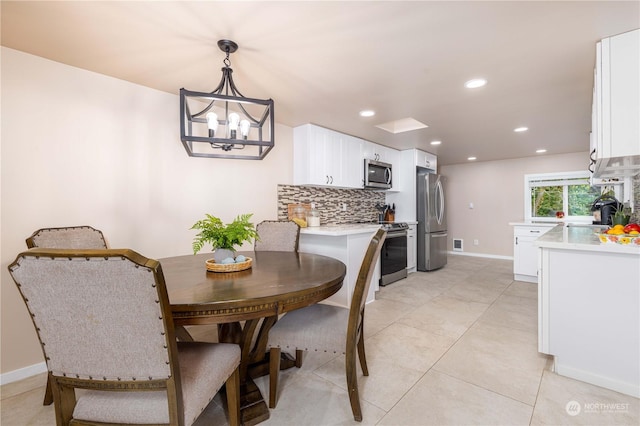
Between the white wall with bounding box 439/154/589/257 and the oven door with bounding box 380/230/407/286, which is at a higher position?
the white wall with bounding box 439/154/589/257

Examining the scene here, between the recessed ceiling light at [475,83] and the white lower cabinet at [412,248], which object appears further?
the white lower cabinet at [412,248]

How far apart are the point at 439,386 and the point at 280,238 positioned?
1.56 meters

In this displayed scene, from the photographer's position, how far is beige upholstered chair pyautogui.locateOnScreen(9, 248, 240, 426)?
0.77m

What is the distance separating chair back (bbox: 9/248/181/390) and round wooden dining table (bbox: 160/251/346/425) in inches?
7.6

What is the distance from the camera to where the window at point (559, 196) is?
5.18 meters

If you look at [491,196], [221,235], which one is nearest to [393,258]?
[221,235]

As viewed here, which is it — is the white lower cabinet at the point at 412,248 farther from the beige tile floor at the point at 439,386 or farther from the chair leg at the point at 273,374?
the chair leg at the point at 273,374

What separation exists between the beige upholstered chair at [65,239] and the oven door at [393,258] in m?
3.11

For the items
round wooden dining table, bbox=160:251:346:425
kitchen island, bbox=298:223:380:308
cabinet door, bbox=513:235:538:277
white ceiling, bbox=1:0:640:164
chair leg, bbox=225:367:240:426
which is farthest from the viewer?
cabinet door, bbox=513:235:538:277

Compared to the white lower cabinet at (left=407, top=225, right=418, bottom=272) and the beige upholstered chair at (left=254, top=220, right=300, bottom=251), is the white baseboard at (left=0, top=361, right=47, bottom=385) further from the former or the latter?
the white lower cabinet at (left=407, top=225, right=418, bottom=272)

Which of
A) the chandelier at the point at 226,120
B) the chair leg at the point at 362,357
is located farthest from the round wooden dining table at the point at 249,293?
the chandelier at the point at 226,120

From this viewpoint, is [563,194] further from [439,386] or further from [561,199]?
[439,386]

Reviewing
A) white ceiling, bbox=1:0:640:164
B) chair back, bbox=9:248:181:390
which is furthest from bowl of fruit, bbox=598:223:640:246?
chair back, bbox=9:248:181:390

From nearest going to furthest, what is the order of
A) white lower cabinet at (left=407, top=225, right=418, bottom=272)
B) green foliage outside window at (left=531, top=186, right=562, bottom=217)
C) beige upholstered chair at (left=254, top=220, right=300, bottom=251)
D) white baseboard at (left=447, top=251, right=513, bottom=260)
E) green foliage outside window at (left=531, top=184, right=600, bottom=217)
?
beige upholstered chair at (left=254, top=220, right=300, bottom=251) → white lower cabinet at (left=407, top=225, right=418, bottom=272) → green foliage outside window at (left=531, top=184, right=600, bottom=217) → green foliage outside window at (left=531, top=186, right=562, bottom=217) → white baseboard at (left=447, top=251, right=513, bottom=260)
